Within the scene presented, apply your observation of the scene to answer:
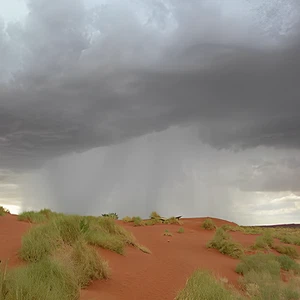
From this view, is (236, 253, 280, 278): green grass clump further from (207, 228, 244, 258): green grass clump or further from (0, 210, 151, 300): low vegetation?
(0, 210, 151, 300): low vegetation

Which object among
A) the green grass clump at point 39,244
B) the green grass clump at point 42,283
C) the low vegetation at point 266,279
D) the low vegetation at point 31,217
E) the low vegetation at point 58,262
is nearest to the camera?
the green grass clump at point 42,283

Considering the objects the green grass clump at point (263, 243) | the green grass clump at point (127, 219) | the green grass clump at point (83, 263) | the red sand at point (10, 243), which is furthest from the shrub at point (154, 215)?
the green grass clump at point (83, 263)

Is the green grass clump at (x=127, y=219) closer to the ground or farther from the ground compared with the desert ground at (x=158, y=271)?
farther from the ground

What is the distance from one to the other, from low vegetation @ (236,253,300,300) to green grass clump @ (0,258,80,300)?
5.36 meters

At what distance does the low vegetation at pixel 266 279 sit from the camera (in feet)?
36.7

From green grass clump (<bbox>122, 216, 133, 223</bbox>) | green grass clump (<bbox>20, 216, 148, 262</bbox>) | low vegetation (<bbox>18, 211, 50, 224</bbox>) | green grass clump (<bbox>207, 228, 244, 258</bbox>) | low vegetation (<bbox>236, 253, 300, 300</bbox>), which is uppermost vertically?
green grass clump (<bbox>122, 216, 133, 223</bbox>)

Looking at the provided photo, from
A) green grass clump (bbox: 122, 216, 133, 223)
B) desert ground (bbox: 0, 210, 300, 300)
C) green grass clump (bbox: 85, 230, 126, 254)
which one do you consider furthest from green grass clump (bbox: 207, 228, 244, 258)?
green grass clump (bbox: 122, 216, 133, 223)

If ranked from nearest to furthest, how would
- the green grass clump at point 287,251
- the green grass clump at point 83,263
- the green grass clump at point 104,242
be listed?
the green grass clump at point 83,263, the green grass clump at point 104,242, the green grass clump at point 287,251

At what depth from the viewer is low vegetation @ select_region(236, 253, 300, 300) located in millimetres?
11199

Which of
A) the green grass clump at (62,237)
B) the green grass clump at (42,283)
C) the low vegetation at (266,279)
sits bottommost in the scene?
the low vegetation at (266,279)

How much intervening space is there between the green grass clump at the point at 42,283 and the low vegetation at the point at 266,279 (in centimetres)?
536

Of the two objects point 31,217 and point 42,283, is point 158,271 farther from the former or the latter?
point 31,217

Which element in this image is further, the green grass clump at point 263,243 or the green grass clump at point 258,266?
the green grass clump at point 263,243

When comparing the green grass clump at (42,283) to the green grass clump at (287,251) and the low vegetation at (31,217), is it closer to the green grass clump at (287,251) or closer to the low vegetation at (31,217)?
the low vegetation at (31,217)
